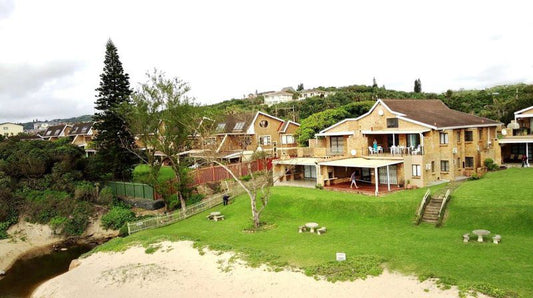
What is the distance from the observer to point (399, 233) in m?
20.5

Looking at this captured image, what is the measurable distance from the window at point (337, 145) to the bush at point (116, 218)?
19.5 metres

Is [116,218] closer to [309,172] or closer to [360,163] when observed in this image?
[309,172]

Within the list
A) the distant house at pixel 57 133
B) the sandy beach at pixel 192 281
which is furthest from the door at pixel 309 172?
the distant house at pixel 57 133

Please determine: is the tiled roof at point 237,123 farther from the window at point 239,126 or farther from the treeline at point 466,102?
the treeline at point 466,102

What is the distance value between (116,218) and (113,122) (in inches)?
422

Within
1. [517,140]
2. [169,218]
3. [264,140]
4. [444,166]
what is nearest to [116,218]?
[169,218]

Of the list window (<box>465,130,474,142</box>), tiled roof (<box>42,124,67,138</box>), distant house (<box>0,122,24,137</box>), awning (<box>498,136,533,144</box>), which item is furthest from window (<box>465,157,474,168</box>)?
distant house (<box>0,122,24,137</box>)

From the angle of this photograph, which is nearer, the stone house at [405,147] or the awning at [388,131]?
the stone house at [405,147]

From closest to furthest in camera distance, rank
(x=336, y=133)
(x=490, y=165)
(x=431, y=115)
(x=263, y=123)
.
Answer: (x=490, y=165)
(x=431, y=115)
(x=336, y=133)
(x=263, y=123)

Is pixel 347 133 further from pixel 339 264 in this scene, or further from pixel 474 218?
pixel 339 264

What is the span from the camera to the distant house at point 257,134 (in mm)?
48156

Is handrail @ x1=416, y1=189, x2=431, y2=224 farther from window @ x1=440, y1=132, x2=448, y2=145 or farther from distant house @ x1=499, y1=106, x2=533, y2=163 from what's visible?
→ distant house @ x1=499, y1=106, x2=533, y2=163

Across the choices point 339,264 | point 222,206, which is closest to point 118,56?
point 222,206

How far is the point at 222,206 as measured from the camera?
31.5 meters
